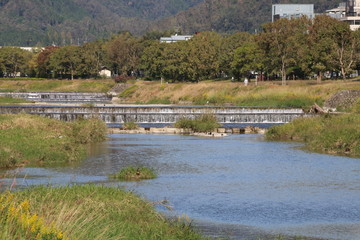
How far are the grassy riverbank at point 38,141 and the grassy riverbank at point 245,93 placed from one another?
39.9 metres

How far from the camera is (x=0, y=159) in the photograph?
1352 inches

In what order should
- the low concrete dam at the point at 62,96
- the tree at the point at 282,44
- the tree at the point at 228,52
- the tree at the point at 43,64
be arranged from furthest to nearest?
the tree at the point at 43,64 < the tree at the point at 228,52 < the low concrete dam at the point at 62,96 < the tree at the point at 282,44

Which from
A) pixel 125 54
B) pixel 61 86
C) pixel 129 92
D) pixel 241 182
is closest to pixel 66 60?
pixel 125 54

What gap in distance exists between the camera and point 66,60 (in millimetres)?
171250

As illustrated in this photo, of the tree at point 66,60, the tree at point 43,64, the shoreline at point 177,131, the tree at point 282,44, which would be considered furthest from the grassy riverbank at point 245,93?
the tree at point 43,64

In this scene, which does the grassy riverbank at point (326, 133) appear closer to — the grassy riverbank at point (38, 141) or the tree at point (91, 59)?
the grassy riverbank at point (38, 141)

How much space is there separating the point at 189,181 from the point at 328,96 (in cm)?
5497

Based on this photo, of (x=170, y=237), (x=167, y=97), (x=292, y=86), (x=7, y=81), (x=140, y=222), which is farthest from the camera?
(x=7, y=81)

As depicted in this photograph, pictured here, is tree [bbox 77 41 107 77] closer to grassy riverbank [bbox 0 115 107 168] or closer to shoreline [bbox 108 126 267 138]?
shoreline [bbox 108 126 267 138]

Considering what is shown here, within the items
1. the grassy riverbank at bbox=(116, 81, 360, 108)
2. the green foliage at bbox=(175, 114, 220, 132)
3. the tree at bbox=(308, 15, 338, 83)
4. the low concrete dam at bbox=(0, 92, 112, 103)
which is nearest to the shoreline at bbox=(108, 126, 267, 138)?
the green foliage at bbox=(175, 114, 220, 132)

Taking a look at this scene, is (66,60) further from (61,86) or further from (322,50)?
(322,50)

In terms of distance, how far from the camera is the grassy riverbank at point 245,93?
86.2 m

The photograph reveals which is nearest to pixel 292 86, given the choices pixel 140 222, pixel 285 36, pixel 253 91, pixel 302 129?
pixel 253 91

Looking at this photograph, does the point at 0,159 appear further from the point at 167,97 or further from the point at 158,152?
the point at 167,97
